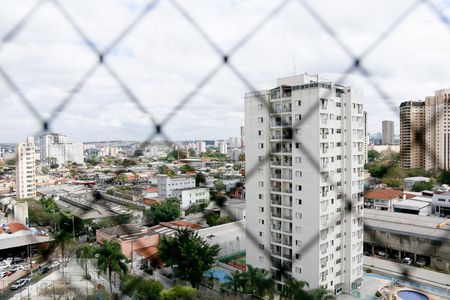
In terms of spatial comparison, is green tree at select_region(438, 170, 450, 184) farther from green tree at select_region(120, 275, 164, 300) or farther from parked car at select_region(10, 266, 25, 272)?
parked car at select_region(10, 266, 25, 272)

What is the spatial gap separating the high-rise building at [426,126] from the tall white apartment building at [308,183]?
2.67 m

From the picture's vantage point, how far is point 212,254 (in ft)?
15.2

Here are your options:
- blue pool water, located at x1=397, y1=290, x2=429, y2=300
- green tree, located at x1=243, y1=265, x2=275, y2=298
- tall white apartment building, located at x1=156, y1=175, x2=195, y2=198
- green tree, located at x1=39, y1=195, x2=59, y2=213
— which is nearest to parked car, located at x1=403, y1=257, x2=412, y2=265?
blue pool water, located at x1=397, y1=290, x2=429, y2=300

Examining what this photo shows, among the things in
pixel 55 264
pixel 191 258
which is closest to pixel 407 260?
pixel 191 258

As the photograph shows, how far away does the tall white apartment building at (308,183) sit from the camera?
141 inches

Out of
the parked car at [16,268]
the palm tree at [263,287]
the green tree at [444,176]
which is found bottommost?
the parked car at [16,268]

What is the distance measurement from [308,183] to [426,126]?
10.5ft

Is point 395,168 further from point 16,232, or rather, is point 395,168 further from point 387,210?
point 16,232

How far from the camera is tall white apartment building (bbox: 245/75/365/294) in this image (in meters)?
3.57

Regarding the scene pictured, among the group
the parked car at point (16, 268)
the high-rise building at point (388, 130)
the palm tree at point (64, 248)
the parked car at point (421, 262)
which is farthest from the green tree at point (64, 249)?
the high-rise building at point (388, 130)

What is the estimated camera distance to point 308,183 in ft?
12.3

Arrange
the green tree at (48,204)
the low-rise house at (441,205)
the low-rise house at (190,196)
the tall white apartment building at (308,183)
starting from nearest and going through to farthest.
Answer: the tall white apartment building at (308,183) < the low-rise house at (441,205) < the green tree at (48,204) < the low-rise house at (190,196)

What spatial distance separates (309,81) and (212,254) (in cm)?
244

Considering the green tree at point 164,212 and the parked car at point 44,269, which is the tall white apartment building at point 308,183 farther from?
the green tree at point 164,212
